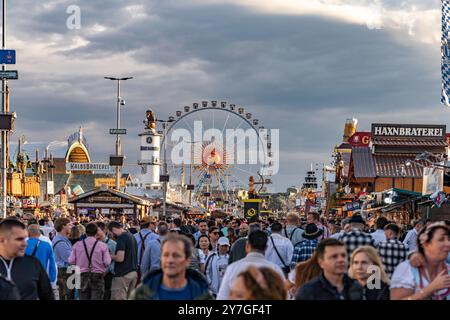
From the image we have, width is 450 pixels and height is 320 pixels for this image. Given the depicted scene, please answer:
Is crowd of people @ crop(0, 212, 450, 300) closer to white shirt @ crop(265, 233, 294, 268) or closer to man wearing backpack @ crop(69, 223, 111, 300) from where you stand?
white shirt @ crop(265, 233, 294, 268)

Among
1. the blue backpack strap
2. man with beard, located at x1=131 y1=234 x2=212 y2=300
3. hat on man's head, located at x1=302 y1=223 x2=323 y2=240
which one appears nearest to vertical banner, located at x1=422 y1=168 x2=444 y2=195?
hat on man's head, located at x1=302 y1=223 x2=323 y2=240

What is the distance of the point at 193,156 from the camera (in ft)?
284

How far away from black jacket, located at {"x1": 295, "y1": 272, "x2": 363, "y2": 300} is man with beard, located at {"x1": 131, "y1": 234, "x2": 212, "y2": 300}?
0.73m

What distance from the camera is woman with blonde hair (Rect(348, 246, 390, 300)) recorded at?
847cm

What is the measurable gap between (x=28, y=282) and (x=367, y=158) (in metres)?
52.1

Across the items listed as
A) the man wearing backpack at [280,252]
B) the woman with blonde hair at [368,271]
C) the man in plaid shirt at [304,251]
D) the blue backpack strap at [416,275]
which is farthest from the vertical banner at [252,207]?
the blue backpack strap at [416,275]

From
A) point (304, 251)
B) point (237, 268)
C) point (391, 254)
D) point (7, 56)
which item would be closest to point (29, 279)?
point (237, 268)

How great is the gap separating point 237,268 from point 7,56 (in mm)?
21612

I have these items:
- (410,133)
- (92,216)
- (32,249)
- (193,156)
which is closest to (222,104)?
(193,156)

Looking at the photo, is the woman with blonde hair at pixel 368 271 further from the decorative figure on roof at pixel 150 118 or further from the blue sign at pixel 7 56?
the decorative figure on roof at pixel 150 118

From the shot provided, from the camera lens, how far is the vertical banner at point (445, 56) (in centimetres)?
3088

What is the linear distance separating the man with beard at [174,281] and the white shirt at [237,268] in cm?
76
